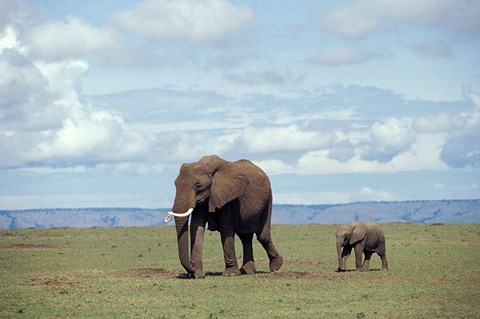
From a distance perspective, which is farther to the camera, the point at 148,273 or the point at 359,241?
the point at 359,241

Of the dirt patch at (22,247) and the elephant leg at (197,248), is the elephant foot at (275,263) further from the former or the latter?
the dirt patch at (22,247)

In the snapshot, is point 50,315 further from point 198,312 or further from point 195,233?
point 195,233

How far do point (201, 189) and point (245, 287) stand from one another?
4.16 metres

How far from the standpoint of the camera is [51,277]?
103 ft

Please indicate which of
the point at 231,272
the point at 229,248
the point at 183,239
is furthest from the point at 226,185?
the point at 231,272

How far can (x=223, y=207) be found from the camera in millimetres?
31188

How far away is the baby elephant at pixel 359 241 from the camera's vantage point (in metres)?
33.6

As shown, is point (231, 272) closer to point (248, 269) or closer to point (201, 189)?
point (248, 269)

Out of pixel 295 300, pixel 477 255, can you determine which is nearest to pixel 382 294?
pixel 295 300

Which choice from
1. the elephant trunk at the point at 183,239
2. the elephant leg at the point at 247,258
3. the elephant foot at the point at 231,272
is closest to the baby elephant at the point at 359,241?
the elephant leg at the point at 247,258

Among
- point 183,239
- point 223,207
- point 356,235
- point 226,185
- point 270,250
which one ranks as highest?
point 226,185

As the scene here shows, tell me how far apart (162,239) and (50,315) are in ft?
136

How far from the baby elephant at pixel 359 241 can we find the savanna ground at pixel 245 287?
33.1 inches

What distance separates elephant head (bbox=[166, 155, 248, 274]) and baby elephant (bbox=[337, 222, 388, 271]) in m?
4.81
